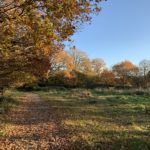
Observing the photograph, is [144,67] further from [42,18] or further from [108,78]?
[42,18]

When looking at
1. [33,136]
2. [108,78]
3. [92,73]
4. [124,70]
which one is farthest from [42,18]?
[124,70]

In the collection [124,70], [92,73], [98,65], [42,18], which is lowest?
[42,18]

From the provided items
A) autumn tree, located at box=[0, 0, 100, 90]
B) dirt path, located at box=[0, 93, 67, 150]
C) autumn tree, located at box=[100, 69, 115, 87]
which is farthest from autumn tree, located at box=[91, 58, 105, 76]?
autumn tree, located at box=[0, 0, 100, 90]

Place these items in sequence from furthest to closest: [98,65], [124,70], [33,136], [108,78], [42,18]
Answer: [98,65], [124,70], [108,78], [33,136], [42,18]

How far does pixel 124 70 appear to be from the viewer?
95.4m

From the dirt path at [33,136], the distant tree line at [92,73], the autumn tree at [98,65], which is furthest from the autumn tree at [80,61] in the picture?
the dirt path at [33,136]

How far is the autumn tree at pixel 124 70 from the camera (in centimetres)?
9179

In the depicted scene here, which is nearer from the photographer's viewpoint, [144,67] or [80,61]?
[80,61]

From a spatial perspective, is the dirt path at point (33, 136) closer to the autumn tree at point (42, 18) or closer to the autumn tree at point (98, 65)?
the autumn tree at point (42, 18)

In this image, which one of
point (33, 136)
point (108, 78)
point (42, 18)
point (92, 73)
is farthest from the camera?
point (92, 73)

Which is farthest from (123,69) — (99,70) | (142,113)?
(142,113)

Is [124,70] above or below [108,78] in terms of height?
above

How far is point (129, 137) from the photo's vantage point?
10.8 m

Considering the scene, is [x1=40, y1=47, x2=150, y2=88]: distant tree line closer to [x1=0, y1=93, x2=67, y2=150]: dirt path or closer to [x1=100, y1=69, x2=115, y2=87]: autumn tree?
[x1=100, y1=69, x2=115, y2=87]: autumn tree
